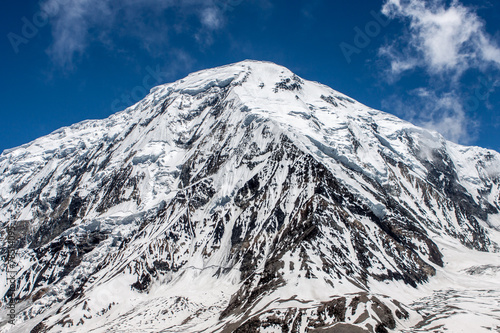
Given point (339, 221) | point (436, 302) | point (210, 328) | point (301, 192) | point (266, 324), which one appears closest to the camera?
point (266, 324)

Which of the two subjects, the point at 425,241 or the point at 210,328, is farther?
the point at 425,241

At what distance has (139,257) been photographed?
17362 centimetres

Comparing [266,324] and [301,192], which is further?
[301,192]

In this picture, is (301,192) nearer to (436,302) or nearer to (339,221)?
(339,221)

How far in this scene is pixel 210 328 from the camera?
10138 centimetres

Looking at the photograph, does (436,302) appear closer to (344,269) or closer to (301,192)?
(344,269)

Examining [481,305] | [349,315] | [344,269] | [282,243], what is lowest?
[481,305]

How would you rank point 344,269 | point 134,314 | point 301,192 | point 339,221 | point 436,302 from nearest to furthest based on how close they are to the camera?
→ 1. point 436,302
2. point 344,269
3. point 134,314
4. point 339,221
5. point 301,192

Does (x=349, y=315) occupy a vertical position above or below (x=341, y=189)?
below

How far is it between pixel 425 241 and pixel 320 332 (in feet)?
411

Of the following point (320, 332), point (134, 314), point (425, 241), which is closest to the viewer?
point (320, 332)

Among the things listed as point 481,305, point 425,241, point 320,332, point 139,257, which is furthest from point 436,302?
point 139,257

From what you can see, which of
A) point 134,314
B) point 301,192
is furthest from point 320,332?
point 301,192

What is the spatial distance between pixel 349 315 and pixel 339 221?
67.6 m
